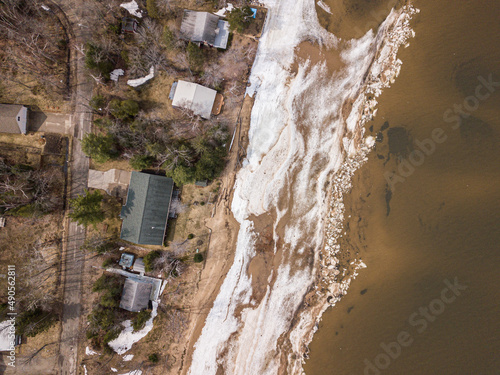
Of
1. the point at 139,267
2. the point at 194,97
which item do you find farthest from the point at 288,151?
the point at 139,267

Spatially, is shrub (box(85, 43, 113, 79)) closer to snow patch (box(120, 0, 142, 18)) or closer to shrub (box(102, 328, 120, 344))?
snow patch (box(120, 0, 142, 18))

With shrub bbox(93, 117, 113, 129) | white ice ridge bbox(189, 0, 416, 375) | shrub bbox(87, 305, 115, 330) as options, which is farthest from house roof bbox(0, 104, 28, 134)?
white ice ridge bbox(189, 0, 416, 375)

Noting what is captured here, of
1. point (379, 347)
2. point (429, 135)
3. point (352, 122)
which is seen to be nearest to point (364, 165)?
point (352, 122)

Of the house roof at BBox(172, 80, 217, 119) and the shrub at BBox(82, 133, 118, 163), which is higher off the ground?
the house roof at BBox(172, 80, 217, 119)

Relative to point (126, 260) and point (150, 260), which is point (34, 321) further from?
point (150, 260)

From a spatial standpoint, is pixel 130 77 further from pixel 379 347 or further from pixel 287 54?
pixel 379 347

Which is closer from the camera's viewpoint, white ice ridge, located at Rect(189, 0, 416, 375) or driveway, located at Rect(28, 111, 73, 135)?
driveway, located at Rect(28, 111, 73, 135)

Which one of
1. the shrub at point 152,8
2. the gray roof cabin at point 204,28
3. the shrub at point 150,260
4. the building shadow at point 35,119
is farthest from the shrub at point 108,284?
the shrub at point 152,8
